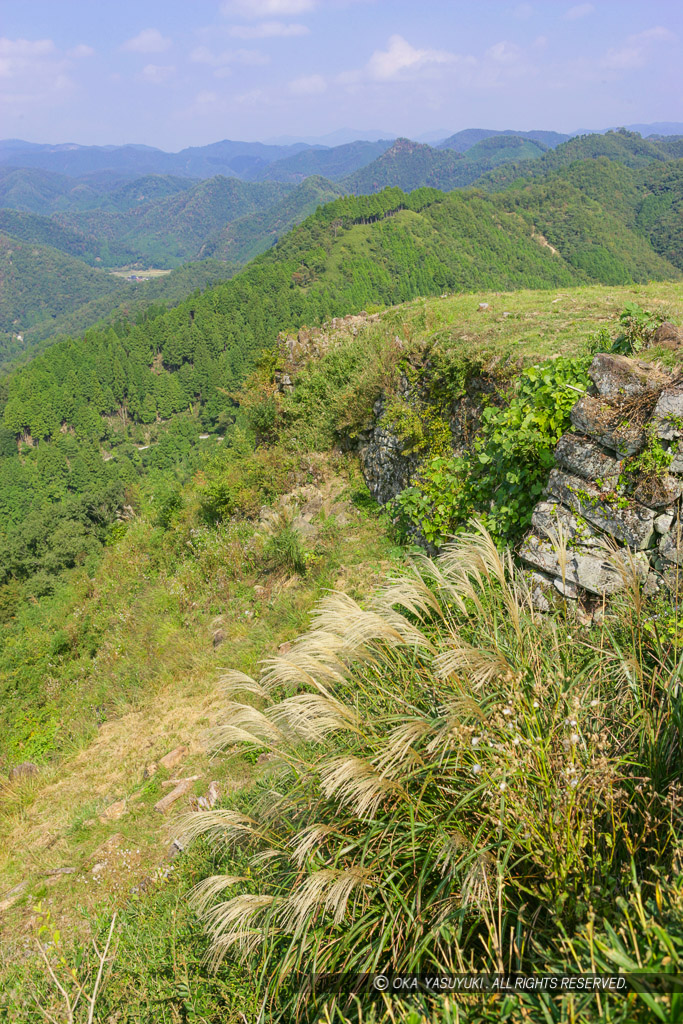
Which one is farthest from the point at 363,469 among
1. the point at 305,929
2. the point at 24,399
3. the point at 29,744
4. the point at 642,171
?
the point at 642,171

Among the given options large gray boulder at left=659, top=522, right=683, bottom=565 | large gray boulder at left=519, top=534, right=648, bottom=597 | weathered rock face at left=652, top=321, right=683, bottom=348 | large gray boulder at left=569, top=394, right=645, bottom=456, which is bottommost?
large gray boulder at left=519, top=534, right=648, bottom=597

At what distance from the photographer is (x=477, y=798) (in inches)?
76.2

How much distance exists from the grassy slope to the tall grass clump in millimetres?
889

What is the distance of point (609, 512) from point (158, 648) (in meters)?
6.06

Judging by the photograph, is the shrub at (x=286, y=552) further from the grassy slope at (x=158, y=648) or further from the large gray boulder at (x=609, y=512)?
the large gray boulder at (x=609, y=512)

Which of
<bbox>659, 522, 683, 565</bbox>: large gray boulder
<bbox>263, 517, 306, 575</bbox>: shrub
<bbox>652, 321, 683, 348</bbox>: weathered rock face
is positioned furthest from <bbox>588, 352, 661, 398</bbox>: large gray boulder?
<bbox>263, 517, 306, 575</bbox>: shrub

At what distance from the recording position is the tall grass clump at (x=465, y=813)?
5.34 ft

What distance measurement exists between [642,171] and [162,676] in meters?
224

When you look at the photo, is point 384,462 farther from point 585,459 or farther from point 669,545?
point 669,545

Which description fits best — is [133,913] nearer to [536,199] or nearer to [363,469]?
[363,469]

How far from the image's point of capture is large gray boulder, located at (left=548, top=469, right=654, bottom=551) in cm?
358

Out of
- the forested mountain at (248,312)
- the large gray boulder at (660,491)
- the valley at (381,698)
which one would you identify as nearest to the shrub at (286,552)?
the valley at (381,698)

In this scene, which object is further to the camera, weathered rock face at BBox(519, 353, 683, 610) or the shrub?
the shrub

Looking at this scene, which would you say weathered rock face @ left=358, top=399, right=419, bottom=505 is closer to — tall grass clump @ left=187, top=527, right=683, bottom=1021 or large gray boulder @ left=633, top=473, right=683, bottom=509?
large gray boulder @ left=633, top=473, right=683, bottom=509
